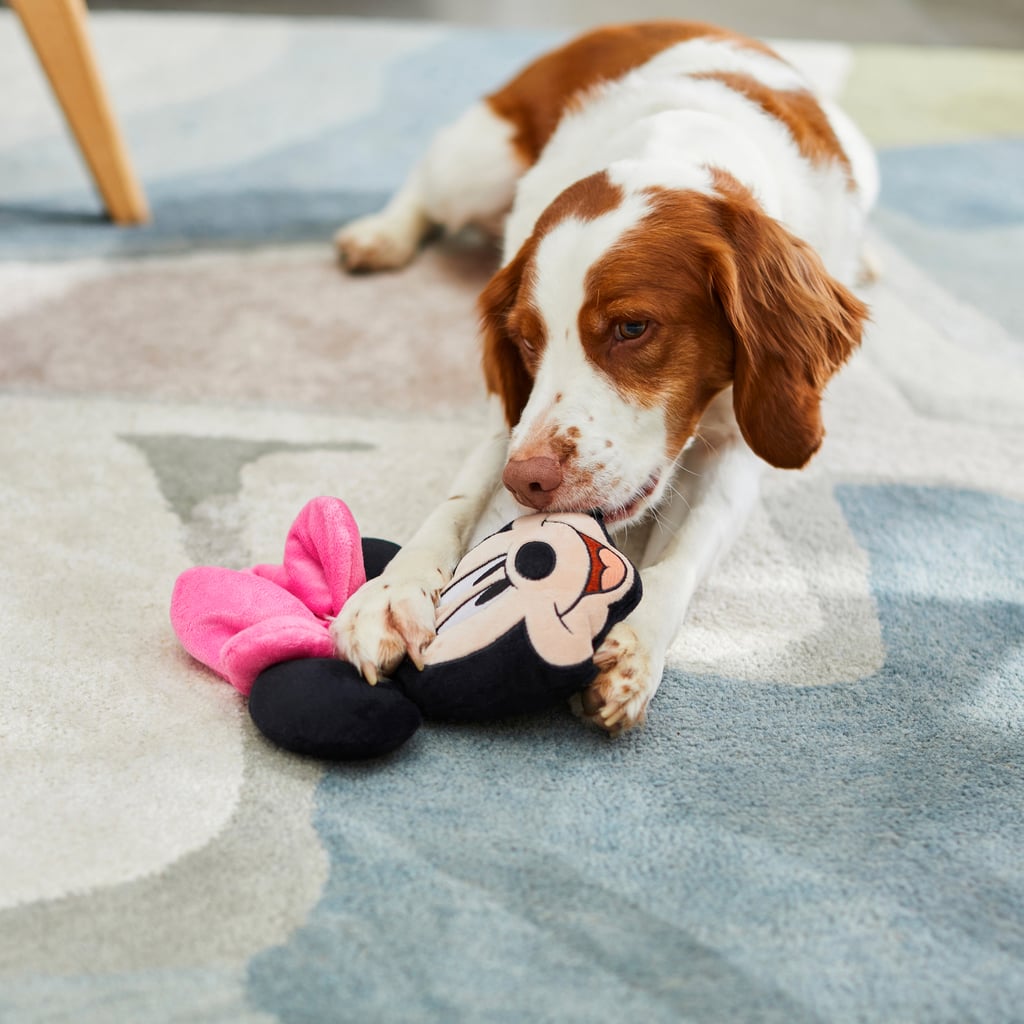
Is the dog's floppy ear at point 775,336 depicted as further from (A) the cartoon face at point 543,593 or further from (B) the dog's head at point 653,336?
(A) the cartoon face at point 543,593

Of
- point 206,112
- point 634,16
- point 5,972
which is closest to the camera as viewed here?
point 5,972

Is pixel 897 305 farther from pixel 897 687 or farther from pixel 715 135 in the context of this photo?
pixel 897 687

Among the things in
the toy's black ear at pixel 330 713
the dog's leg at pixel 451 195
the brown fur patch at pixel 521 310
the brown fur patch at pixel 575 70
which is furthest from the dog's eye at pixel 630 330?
the dog's leg at pixel 451 195

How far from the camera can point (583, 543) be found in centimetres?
126

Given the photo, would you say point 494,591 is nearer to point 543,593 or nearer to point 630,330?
point 543,593

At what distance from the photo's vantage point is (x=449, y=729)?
1.26m

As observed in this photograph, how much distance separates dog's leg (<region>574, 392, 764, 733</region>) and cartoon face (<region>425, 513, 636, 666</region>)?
9 cm

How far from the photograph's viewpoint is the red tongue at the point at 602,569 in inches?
47.8

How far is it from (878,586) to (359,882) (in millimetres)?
914

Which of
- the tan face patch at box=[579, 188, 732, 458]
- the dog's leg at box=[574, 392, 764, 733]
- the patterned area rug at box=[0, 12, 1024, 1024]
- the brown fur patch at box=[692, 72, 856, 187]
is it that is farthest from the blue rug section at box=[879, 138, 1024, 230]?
the tan face patch at box=[579, 188, 732, 458]

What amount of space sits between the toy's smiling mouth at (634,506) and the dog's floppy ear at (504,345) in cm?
31

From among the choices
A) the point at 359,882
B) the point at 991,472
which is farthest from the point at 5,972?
the point at 991,472

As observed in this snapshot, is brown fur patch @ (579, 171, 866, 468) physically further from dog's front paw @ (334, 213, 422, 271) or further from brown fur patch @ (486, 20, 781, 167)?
dog's front paw @ (334, 213, 422, 271)

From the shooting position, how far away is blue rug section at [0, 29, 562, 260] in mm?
2838
